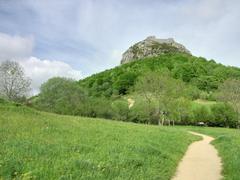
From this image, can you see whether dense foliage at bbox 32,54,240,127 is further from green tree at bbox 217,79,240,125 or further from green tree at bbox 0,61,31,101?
green tree at bbox 0,61,31,101

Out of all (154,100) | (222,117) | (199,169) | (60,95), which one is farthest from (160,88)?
(199,169)

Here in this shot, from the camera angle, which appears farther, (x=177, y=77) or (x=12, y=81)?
(x=177, y=77)

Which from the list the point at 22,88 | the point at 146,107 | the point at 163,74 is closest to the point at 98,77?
the point at 146,107

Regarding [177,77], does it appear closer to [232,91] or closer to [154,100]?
[154,100]

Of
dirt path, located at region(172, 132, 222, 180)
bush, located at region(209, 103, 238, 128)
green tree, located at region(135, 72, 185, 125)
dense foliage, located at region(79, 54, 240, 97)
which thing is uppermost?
dense foliage, located at region(79, 54, 240, 97)

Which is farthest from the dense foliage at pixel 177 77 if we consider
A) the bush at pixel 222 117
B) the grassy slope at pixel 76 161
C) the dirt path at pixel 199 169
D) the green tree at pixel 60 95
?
the grassy slope at pixel 76 161

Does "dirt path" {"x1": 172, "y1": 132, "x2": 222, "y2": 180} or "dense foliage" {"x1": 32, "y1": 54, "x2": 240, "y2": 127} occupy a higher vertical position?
"dense foliage" {"x1": 32, "y1": 54, "x2": 240, "y2": 127}

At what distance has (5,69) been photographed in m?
62.8

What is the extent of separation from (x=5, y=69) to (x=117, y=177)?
2195 inches

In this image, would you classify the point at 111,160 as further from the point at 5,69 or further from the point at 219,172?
the point at 5,69

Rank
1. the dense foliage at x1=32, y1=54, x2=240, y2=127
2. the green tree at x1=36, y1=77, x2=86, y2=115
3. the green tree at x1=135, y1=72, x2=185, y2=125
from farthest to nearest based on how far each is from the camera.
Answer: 1. the green tree at x1=36, y1=77, x2=86, y2=115
2. the dense foliage at x1=32, y1=54, x2=240, y2=127
3. the green tree at x1=135, y1=72, x2=185, y2=125

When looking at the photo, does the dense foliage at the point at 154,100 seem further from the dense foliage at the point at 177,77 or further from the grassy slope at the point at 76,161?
the grassy slope at the point at 76,161

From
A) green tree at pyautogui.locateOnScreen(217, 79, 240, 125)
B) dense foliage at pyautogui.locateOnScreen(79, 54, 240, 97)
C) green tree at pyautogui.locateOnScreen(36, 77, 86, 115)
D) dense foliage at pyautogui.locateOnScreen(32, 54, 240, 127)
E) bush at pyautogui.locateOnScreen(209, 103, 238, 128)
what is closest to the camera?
green tree at pyautogui.locateOnScreen(217, 79, 240, 125)

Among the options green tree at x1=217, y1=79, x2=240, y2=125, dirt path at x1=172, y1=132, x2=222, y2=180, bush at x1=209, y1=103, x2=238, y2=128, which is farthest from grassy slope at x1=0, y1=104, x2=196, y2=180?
bush at x1=209, y1=103, x2=238, y2=128
